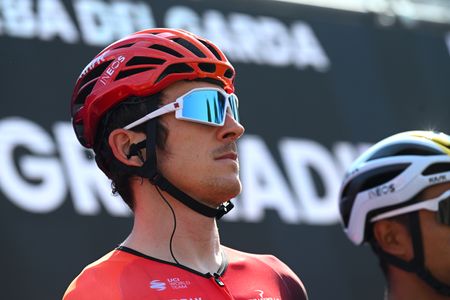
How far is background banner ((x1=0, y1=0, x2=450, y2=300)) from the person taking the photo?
511 cm

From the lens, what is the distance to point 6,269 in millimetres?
4887

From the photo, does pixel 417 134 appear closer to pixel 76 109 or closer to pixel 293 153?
pixel 76 109

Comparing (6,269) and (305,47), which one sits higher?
(305,47)

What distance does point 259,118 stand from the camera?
598 cm

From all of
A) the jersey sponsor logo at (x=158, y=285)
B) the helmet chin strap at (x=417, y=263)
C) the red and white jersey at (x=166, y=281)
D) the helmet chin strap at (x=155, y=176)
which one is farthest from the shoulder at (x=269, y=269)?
the helmet chin strap at (x=417, y=263)

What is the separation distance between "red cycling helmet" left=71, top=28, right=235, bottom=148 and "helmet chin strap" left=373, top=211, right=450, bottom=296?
904mm

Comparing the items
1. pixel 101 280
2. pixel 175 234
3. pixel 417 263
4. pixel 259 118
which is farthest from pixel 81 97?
pixel 259 118

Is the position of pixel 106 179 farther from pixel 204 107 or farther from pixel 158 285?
pixel 158 285

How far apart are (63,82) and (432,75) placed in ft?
8.95

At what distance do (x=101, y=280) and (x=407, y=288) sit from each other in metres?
1.25

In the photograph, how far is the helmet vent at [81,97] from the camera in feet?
11.9

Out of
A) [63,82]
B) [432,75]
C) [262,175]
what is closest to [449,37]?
[432,75]

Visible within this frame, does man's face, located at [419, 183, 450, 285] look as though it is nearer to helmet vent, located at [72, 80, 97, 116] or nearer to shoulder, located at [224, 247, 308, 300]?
shoulder, located at [224, 247, 308, 300]

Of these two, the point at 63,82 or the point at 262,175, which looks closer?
the point at 63,82
